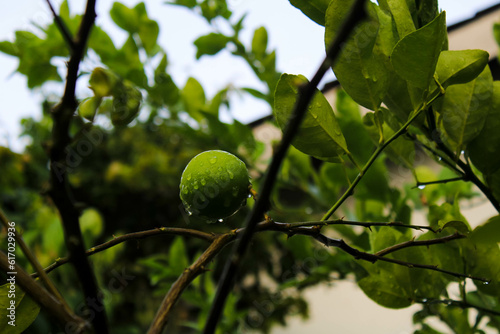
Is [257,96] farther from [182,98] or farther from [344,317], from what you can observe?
[344,317]

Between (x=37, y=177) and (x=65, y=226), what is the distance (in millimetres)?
2688

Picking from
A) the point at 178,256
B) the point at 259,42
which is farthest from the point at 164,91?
the point at 178,256

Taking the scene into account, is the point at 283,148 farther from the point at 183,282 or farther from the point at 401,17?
the point at 401,17

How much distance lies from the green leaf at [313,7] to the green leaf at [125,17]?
0.53m

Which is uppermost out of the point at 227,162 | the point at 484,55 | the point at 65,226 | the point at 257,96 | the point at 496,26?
the point at 496,26

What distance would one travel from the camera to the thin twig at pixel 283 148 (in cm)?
13

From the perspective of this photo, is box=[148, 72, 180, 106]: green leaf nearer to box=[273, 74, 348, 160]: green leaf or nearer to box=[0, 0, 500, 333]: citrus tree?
box=[0, 0, 500, 333]: citrus tree

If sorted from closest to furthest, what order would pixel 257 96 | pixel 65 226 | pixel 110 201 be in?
pixel 65 226, pixel 257 96, pixel 110 201

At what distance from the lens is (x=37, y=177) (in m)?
2.59

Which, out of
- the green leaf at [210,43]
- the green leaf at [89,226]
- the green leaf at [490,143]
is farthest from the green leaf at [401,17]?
the green leaf at [89,226]

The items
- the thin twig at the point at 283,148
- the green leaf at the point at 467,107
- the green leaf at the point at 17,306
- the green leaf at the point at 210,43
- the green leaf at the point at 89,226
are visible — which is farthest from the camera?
the green leaf at the point at 89,226

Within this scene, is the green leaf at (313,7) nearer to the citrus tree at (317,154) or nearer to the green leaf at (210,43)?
the citrus tree at (317,154)

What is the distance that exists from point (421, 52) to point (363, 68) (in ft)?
0.14

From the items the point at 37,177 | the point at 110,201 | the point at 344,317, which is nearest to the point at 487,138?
the point at 344,317
